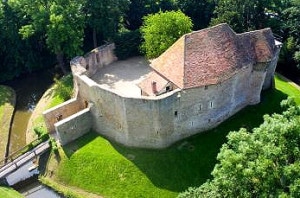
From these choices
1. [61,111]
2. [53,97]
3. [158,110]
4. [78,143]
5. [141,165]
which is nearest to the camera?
[158,110]

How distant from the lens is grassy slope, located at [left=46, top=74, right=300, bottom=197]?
41156mm

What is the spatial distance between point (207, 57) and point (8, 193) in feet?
76.5

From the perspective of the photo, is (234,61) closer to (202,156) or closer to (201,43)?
(201,43)

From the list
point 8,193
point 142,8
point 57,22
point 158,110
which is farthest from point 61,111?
point 142,8

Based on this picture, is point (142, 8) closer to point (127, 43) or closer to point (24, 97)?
point (127, 43)

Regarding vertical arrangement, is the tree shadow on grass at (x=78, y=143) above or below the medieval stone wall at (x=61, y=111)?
below

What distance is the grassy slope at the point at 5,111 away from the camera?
1943 inches

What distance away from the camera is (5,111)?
5450 cm

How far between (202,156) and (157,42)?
16095 mm

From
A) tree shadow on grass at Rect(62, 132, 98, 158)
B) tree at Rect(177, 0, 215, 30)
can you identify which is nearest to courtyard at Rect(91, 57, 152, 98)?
tree shadow on grass at Rect(62, 132, 98, 158)

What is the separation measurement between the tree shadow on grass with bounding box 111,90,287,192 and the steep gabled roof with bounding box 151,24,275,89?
20.4 feet

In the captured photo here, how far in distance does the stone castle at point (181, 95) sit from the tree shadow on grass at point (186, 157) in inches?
29.7

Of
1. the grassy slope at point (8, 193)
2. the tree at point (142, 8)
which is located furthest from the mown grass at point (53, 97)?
the tree at point (142, 8)

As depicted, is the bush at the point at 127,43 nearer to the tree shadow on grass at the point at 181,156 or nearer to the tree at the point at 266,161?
the tree shadow on grass at the point at 181,156
